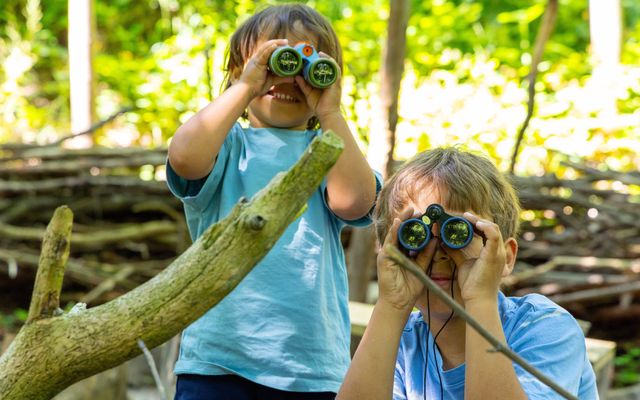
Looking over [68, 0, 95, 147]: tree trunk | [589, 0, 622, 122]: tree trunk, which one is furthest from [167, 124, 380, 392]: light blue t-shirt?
[589, 0, 622, 122]: tree trunk

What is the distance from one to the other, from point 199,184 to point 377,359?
0.73 meters

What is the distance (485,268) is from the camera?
155cm

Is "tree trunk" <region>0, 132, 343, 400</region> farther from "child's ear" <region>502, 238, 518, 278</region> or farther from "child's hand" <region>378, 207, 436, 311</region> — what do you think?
"child's ear" <region>502, 238, 518, 278</region>

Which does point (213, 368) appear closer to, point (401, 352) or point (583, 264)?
point (401, 352)

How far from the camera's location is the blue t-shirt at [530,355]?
1.64 meters

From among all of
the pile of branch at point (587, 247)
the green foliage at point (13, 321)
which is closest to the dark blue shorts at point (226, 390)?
the pile of branch at point (587, 247)

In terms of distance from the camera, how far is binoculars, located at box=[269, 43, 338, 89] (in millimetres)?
1972

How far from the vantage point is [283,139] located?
221 cm

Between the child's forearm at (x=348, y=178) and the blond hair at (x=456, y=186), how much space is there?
15cm

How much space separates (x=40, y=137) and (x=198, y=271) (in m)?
7.05

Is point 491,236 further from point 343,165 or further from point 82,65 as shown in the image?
point 82,65

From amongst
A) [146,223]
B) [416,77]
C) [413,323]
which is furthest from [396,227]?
[416,77]

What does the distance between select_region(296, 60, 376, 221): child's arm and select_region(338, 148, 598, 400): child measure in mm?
159

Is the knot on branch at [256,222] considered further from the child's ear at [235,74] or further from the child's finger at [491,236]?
the child's ear at [235,74]
